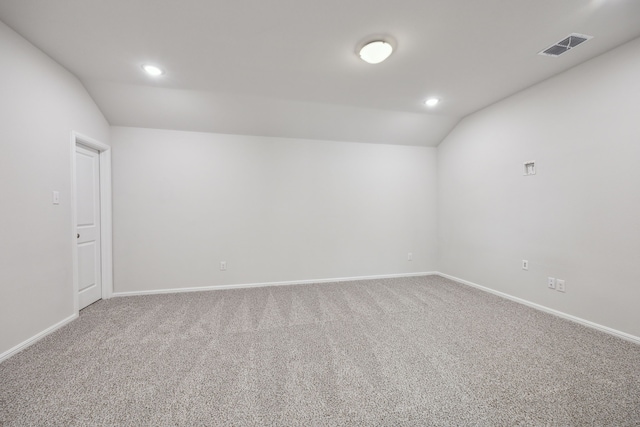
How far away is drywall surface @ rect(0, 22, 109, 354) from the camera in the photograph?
→ 6.12 feet

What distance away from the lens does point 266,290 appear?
347cm

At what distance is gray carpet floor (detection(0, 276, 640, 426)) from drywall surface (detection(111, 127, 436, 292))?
0.83m

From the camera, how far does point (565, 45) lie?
210cm

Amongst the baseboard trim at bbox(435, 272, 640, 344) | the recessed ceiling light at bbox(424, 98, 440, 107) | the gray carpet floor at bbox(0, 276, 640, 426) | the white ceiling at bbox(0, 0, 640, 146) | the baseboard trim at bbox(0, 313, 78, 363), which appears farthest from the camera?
the recessed ceiling light at bbox(424, 98, 440, 107)

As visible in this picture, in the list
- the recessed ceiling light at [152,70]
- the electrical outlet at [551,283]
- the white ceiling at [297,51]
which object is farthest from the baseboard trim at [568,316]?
the recessed ceiling light at [152,70]

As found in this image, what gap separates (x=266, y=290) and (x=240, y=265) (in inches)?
21.8

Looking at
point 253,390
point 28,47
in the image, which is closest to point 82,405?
point 253,390

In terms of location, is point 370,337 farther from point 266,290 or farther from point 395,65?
point 395,65

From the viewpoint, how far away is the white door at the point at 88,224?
2.75 m

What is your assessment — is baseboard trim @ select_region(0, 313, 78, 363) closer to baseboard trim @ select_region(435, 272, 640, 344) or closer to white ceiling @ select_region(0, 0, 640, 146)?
white ceiling @ select_region(0, 0, 640, 146)

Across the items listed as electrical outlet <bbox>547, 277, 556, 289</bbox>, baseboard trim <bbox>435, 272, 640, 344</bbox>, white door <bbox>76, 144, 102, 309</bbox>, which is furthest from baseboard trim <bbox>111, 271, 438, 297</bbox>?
electrical outlet <bbox>547, 277, 556, 289</bbox>

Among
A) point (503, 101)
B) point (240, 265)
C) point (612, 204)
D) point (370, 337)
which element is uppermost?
point (503, 101)

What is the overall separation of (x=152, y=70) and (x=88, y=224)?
1.98m

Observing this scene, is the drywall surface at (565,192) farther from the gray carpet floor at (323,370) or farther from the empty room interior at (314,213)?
the gray carpet floor at (323,370)
